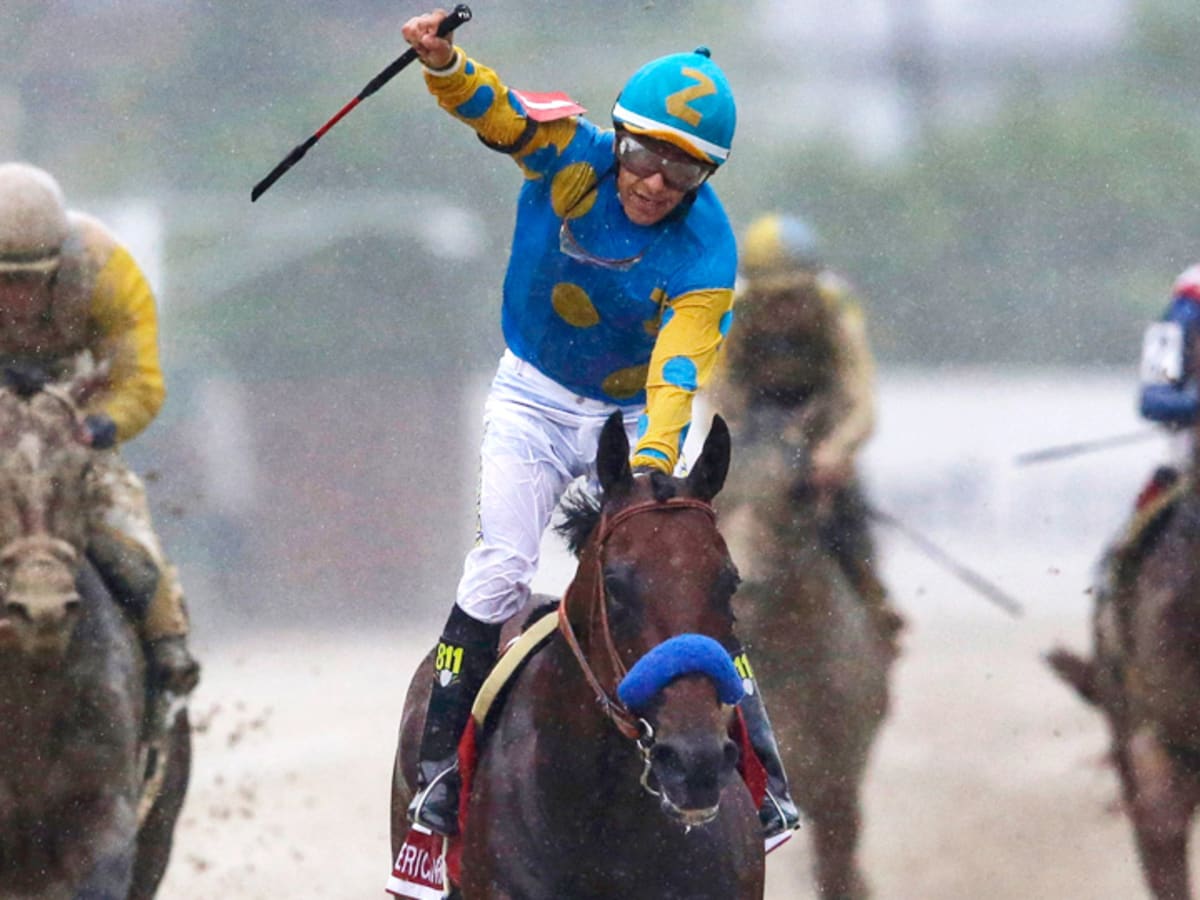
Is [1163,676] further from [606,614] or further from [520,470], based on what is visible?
[606,614]

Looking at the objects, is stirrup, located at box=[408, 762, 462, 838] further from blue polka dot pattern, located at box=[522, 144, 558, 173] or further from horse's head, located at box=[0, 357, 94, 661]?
horse's head, located at box=[0, 357, 94, 661]

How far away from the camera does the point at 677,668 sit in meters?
3.93

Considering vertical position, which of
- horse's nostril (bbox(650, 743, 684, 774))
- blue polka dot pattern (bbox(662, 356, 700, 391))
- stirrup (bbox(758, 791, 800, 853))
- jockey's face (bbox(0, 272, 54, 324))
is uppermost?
blue polka dot pattern (bbox(662, 356, 700, 391))

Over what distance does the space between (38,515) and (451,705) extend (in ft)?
6.44

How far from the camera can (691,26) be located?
1449 cm

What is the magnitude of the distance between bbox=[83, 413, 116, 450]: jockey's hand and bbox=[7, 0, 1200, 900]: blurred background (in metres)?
5.52

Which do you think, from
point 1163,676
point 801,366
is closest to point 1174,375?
point 1163,676

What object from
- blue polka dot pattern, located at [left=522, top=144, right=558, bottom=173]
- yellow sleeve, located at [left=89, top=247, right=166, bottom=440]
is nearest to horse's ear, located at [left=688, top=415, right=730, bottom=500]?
blue polka dot pattern, located at [left=522, top=144, right=558, bottom=173]

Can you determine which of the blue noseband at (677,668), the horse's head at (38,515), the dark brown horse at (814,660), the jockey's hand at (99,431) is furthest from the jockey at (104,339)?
the blue noseband at (677,668)

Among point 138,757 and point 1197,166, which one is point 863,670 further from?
point 1197,166

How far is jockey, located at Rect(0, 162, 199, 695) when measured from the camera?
23.6 feet

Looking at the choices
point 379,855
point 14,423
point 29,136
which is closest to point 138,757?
point 14,423

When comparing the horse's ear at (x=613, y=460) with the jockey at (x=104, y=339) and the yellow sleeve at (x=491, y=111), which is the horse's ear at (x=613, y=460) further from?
the jockey at (x=104, y=339)

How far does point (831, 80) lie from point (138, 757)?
28.4ft
